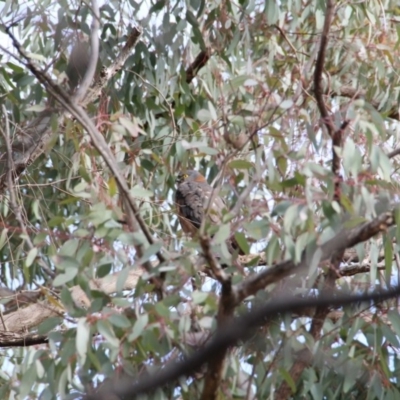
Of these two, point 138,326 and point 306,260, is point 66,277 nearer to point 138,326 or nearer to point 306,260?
point 138,326

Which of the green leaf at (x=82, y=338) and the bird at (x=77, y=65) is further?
the bird at (x=77, y=65)

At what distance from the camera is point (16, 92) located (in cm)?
395

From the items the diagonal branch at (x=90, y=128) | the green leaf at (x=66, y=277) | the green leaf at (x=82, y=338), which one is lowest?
the green leaf at (x=82, y=338)

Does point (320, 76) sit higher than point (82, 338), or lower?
higher

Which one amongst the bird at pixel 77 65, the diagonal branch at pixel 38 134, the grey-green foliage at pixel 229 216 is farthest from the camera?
the diagonal branch at pixel 38 134

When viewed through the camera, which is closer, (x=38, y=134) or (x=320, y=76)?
(x=320, y=76)

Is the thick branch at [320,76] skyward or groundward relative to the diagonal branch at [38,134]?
skyward

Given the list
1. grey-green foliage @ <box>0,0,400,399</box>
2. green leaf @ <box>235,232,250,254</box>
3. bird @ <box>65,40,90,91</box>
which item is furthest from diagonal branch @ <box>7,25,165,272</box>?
bird @ <box>65,40,90,91</box>

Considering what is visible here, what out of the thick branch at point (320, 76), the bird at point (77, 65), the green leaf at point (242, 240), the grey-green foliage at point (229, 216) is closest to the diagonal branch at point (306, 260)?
the grey-green foliage at point (229, 216)

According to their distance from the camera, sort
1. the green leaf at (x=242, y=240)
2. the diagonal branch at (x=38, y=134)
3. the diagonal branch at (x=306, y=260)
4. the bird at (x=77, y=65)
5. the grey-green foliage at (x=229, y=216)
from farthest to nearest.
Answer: the diagonal branch at (x=38, y=134), the bird at (x=77, y=65), the green leaf at (x=242, y=240), the grey-green foliage at (x=229, y=216), the diagonal branch at (x=306, y=260)

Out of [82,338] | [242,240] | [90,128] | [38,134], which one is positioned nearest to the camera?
[82,338]

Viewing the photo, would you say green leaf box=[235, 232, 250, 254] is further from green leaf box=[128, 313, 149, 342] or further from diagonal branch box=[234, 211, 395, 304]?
green leaf box=[128, 313, 149, 342]

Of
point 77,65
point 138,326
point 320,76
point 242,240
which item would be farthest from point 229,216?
point 77,65

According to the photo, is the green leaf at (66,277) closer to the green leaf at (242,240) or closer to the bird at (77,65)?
the green leaf at (242,240)
